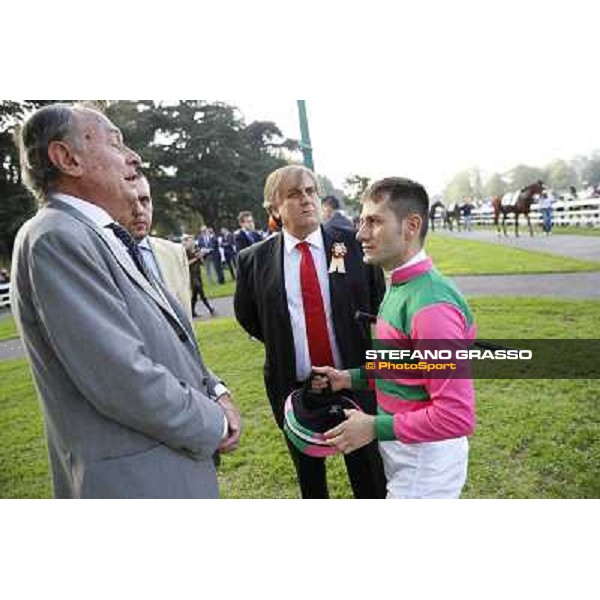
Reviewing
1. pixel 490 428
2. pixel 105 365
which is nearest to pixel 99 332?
pixel 105 365

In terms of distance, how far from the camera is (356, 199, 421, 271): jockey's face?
1.40 m

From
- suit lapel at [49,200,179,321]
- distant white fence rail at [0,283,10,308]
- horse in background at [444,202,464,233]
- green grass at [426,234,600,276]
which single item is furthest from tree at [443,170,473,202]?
distant white fence rail at [0,283,10,308]

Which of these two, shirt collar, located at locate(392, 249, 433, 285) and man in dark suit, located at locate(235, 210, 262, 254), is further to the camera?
man in dark suit, located at locate(235, 210, 262, 254)

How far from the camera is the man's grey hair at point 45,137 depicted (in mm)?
1198

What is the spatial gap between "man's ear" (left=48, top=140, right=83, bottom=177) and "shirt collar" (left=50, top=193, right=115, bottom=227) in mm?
→ 52

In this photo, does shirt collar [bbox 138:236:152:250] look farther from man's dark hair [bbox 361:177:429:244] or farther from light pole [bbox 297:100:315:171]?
man's dark hair [bbox 361:177:429:244]

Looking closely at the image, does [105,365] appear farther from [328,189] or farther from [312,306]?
[328,189]

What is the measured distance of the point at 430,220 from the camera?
1.50 meters

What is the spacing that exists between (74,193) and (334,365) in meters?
0.81

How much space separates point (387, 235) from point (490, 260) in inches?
18.9

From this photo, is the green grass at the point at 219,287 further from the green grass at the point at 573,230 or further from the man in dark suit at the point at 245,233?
the green grass at the point at 573,230
